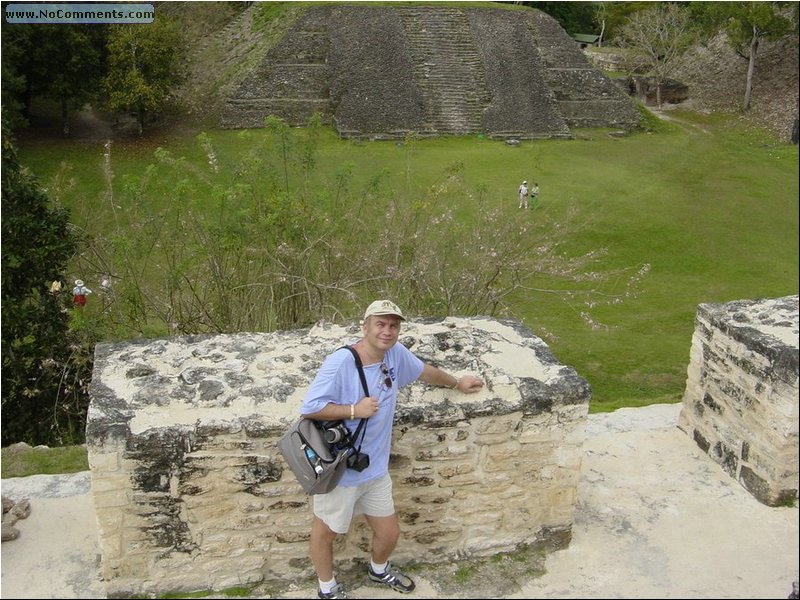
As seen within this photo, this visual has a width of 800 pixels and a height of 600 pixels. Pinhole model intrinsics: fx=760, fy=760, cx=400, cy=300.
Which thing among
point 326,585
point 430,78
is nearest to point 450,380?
point 326,585

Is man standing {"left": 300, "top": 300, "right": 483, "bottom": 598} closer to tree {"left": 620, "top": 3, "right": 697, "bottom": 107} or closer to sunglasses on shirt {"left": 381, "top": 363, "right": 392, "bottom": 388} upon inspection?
sunglasses on shirt {"left": 381, "top": 363, "right": 392, "bottom": 388}

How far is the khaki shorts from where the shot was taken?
333 cm

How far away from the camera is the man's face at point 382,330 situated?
3268 millimetres

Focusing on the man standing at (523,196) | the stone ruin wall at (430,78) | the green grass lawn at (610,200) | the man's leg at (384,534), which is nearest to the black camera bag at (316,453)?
the man's leg at (384,534)

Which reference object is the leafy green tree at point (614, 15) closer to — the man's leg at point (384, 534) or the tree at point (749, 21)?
the tree at point (749, 21)

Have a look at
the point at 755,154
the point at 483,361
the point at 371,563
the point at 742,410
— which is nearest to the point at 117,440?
the point at 371,563

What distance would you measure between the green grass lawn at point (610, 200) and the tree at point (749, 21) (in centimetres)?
→ 283

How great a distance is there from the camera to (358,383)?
328 centimetres

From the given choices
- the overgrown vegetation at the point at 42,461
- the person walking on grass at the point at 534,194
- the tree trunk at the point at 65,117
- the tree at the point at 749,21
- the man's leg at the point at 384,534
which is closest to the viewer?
Answer: the man's leg at the point at 384,534

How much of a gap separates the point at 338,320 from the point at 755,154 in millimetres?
13264

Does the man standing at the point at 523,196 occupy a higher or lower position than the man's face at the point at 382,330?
lower

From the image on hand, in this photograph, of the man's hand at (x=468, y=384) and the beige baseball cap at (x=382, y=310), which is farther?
the man's hand at (x=468, y=384)

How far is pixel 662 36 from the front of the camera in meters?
24.5

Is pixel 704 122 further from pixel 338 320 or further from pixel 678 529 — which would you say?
pixel 678 529
